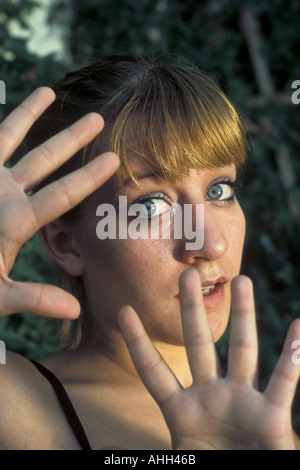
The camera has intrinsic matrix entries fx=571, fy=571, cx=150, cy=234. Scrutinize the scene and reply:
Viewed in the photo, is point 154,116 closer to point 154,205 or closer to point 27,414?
point 154,205

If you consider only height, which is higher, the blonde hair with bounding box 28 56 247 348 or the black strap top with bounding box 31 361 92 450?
the blonde hair with bounding box 28 56 247 348

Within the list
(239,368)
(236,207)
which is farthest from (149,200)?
(239,368)

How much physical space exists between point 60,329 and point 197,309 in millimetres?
1112

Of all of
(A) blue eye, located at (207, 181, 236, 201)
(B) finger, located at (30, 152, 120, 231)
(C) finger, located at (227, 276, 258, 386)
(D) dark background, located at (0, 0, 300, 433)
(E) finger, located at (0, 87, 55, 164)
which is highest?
(D) dark background, located at (0, 0, 300, 433)

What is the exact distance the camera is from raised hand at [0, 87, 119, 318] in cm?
103

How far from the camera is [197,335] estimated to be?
39.0 inches

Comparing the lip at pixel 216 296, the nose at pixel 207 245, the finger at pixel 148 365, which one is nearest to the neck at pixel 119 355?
the lip at pixel 216 296

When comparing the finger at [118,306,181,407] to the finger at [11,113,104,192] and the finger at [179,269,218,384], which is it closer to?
the finger at [179,269,218,384]

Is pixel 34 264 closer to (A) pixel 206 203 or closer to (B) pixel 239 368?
(A) pixel 206 203

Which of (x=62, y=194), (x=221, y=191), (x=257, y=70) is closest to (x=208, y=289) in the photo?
(x=221, y=191)

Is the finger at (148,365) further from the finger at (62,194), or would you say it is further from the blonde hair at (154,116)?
the blonde hair at (154,116)

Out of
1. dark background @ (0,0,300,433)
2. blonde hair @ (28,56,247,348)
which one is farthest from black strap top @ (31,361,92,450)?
dark background @ (0,0,300,433)

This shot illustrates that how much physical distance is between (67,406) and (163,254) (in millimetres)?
407

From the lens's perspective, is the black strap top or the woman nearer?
the woman
